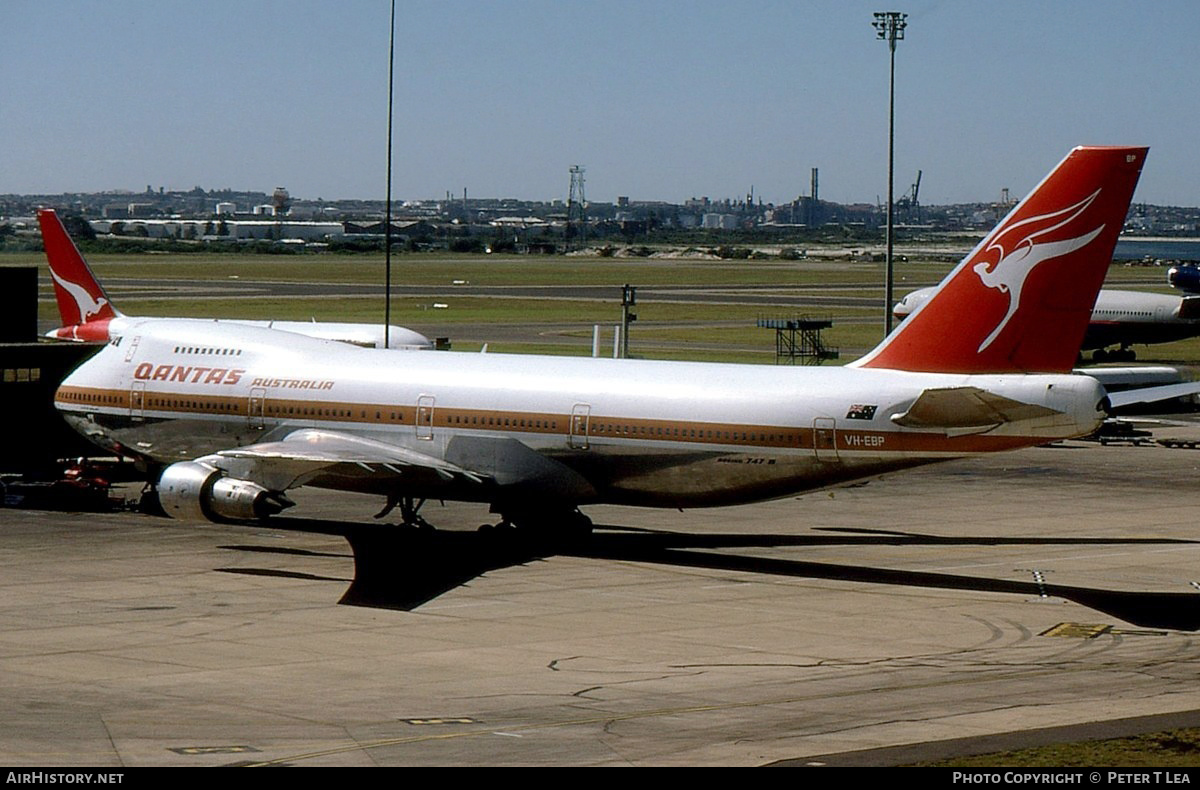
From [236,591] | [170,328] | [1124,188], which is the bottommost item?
[236,591]

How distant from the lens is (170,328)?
49.2 m

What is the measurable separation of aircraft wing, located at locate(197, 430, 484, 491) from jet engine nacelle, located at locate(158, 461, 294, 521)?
0.45 metres

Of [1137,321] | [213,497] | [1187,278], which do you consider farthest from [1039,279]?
[1187,278]

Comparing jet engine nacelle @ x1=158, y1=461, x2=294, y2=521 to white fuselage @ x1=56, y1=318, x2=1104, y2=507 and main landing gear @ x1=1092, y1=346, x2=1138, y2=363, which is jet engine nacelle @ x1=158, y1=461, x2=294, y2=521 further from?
main landing gear @ x1=1092, y1=346, x2=1138, y2=363

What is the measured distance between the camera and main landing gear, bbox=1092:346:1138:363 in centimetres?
10908

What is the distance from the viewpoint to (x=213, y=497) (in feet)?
132

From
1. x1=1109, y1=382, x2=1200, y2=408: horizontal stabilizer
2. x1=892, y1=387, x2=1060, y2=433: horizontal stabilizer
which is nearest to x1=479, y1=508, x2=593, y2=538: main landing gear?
x1=892, y1=387, x2=1060, y2=433: horizontal stabilizer

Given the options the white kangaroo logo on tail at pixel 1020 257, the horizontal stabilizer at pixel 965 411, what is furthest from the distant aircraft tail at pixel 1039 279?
the horizontal stabilizer at pixel 965 411

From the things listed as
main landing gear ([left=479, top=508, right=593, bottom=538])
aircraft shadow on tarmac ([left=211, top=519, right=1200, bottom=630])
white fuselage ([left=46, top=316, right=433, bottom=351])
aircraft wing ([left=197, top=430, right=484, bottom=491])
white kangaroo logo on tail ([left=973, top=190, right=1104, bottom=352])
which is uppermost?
white kangaroo logo on tail ([left=973, top=190, right=1104, bottom=352])

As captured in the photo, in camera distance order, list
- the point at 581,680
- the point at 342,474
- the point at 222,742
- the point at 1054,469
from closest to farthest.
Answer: the point at 222,742, the point at 581,680, the point at 342,474, the point at 1054,469
